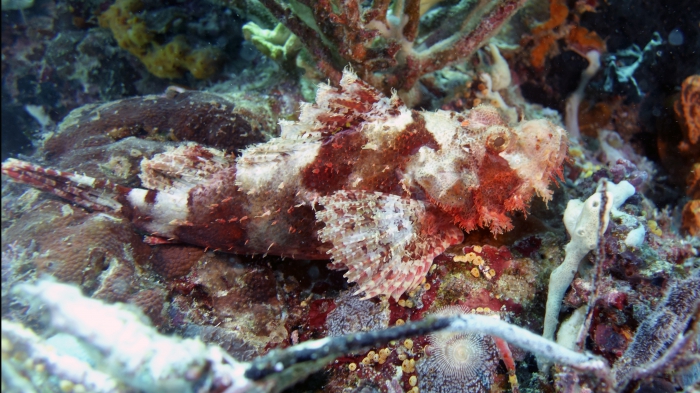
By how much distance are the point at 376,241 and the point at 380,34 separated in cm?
229

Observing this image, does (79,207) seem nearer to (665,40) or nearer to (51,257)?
(51,257)

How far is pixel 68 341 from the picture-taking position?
2.24 metres

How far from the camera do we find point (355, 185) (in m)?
3.53

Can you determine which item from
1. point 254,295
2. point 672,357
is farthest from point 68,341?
point 672,357

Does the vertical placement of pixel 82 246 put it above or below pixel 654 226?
below

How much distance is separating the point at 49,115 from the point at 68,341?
817cm

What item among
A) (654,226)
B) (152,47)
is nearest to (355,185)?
(654,226)

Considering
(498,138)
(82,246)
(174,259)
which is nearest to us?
(82,246)

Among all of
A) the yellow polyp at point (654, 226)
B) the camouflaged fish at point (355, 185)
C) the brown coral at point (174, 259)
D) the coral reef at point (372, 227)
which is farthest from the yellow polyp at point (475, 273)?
the brown coral at point (174, 259)

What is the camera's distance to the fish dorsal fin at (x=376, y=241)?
3303mm

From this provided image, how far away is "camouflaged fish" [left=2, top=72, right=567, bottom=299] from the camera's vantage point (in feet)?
11.1

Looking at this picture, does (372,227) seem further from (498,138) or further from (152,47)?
(152,47)

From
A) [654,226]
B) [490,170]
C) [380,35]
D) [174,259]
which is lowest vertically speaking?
[174,259]

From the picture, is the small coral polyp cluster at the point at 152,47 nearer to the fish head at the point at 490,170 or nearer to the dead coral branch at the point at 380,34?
the dead coral branch at the point at 380,34
